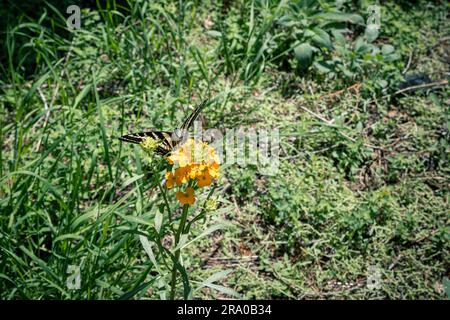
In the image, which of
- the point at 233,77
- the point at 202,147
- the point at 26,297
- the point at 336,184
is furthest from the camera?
the point at 233,77

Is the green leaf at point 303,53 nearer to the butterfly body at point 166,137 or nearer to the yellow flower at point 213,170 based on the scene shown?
the butterfly body at point 166,137

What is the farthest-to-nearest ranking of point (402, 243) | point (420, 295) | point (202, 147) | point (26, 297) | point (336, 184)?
point (336, 184) < point (402, 243) < point (420, 295) < point (26, 297) < point (202, 147)

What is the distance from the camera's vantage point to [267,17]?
3078 mm

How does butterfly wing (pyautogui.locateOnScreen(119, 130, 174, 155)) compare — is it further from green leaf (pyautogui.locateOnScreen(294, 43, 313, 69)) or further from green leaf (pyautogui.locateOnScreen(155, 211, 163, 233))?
green leaf (pyautogui.locateOnScreen(294, 43, 313, 69))

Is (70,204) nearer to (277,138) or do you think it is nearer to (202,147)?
(202,147)

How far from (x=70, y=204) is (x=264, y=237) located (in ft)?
3.13

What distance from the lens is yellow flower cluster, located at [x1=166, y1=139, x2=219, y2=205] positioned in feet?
5.14

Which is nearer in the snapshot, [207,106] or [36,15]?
[207,106]

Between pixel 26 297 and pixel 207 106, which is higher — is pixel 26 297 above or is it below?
below

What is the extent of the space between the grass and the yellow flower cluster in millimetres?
329

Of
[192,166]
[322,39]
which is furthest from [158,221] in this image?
[322,39]

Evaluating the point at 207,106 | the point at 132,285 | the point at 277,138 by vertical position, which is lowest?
the point at 132,285

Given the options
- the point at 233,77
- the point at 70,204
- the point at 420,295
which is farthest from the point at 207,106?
the point at 420,295

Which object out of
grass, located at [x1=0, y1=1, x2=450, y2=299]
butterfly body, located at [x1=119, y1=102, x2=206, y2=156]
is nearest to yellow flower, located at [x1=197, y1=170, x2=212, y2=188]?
butterfly body, located at [x1=119, y1=102, x2=206, y2=156]
